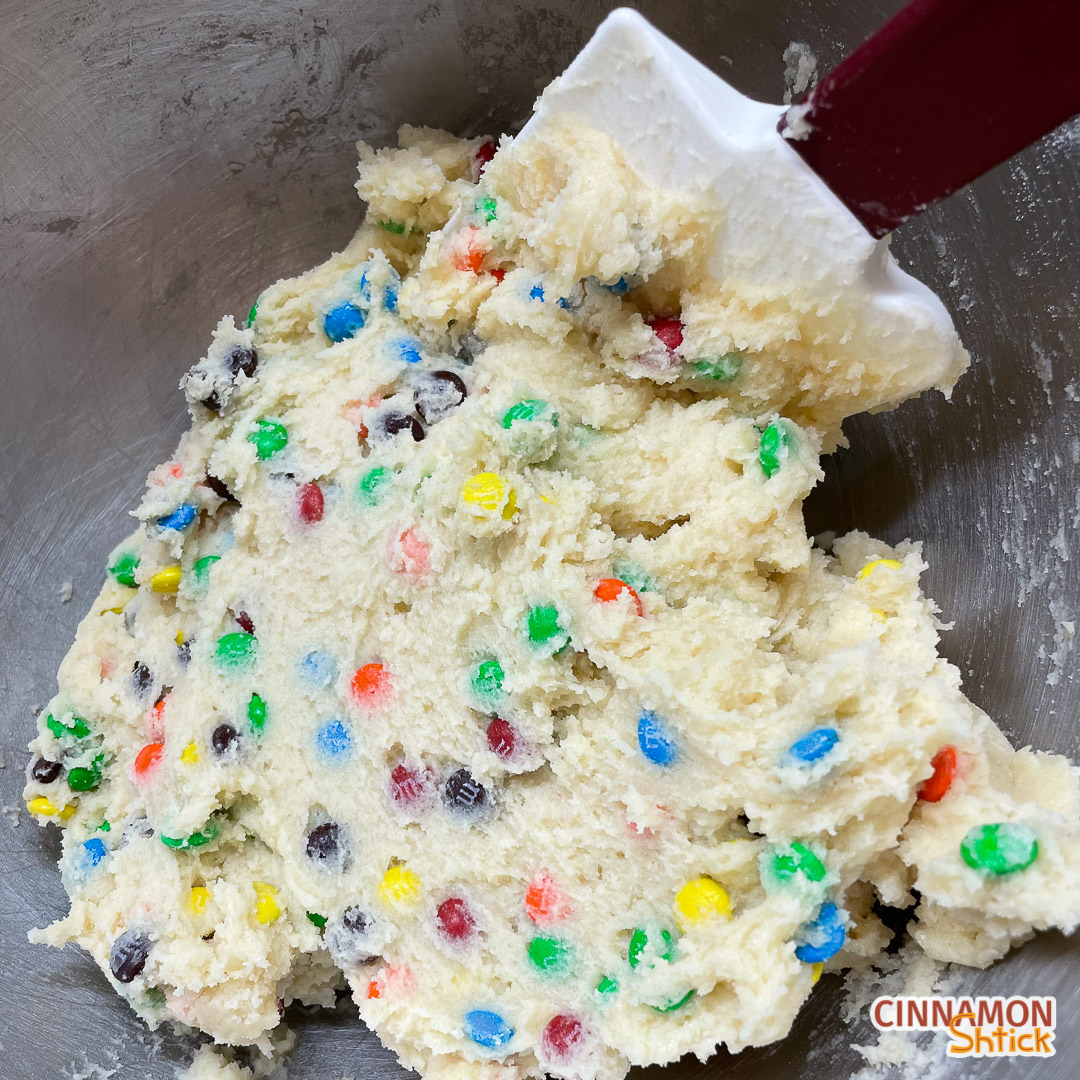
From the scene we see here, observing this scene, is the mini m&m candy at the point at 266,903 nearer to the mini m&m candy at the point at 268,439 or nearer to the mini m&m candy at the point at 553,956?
the mini m&m candy at the point at 553,956

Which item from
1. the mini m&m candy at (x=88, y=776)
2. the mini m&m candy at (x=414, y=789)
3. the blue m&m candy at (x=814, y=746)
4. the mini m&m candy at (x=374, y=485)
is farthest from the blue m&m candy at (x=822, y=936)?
the mini m&m candy at (x=88, y=776)

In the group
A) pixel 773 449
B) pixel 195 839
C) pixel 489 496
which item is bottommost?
pixel 195 839

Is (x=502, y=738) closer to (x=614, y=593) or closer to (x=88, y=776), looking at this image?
(x=614, y=593)

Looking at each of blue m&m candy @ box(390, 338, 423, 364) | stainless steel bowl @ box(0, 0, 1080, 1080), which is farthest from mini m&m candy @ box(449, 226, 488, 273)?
stainless steel bowl @ box(0, 0, 1080, 1080)

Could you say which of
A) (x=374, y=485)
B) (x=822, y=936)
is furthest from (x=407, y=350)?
(x=822, y=936)

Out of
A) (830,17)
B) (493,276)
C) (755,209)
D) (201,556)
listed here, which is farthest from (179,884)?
(830,17)

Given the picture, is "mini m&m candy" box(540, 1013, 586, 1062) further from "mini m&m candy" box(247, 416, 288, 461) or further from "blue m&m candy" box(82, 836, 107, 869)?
"mini m&m candy" box(247, 416, 288, 461)
